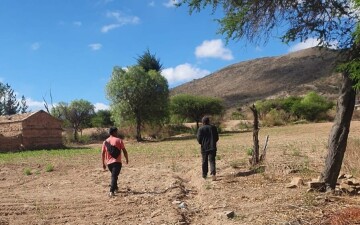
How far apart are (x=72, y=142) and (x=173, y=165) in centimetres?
3385

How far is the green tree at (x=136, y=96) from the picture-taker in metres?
43.7

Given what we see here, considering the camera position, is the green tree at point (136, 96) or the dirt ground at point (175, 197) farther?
the green tree at point (136, 96)

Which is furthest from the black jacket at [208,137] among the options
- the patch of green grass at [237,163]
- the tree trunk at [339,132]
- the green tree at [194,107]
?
the green tree at [194,107]

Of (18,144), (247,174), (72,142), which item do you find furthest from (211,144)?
(72,142)

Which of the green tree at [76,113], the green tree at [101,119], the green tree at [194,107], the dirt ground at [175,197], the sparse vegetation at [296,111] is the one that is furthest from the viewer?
the green tree at [101,119]

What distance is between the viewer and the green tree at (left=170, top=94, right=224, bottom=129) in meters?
52.7

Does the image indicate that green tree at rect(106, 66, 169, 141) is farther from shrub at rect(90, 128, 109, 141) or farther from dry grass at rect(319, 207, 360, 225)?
dry grass at rect(319, 207, 360, 225)

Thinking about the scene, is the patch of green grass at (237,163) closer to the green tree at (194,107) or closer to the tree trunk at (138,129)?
the tree trunk at (138,129)

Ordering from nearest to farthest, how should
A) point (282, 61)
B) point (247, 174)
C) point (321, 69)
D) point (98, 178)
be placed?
point (247, 174) < point (98, 178) < point (321, 69) < point (282, 61)

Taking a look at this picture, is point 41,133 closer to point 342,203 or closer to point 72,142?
point 72,142

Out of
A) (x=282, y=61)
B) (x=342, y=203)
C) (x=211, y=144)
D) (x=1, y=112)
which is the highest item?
(x=282, y=61)

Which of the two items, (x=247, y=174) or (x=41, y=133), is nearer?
(x=247, y=174)

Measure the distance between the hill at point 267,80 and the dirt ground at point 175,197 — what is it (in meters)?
62.5

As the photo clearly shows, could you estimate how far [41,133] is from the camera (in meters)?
41.8
